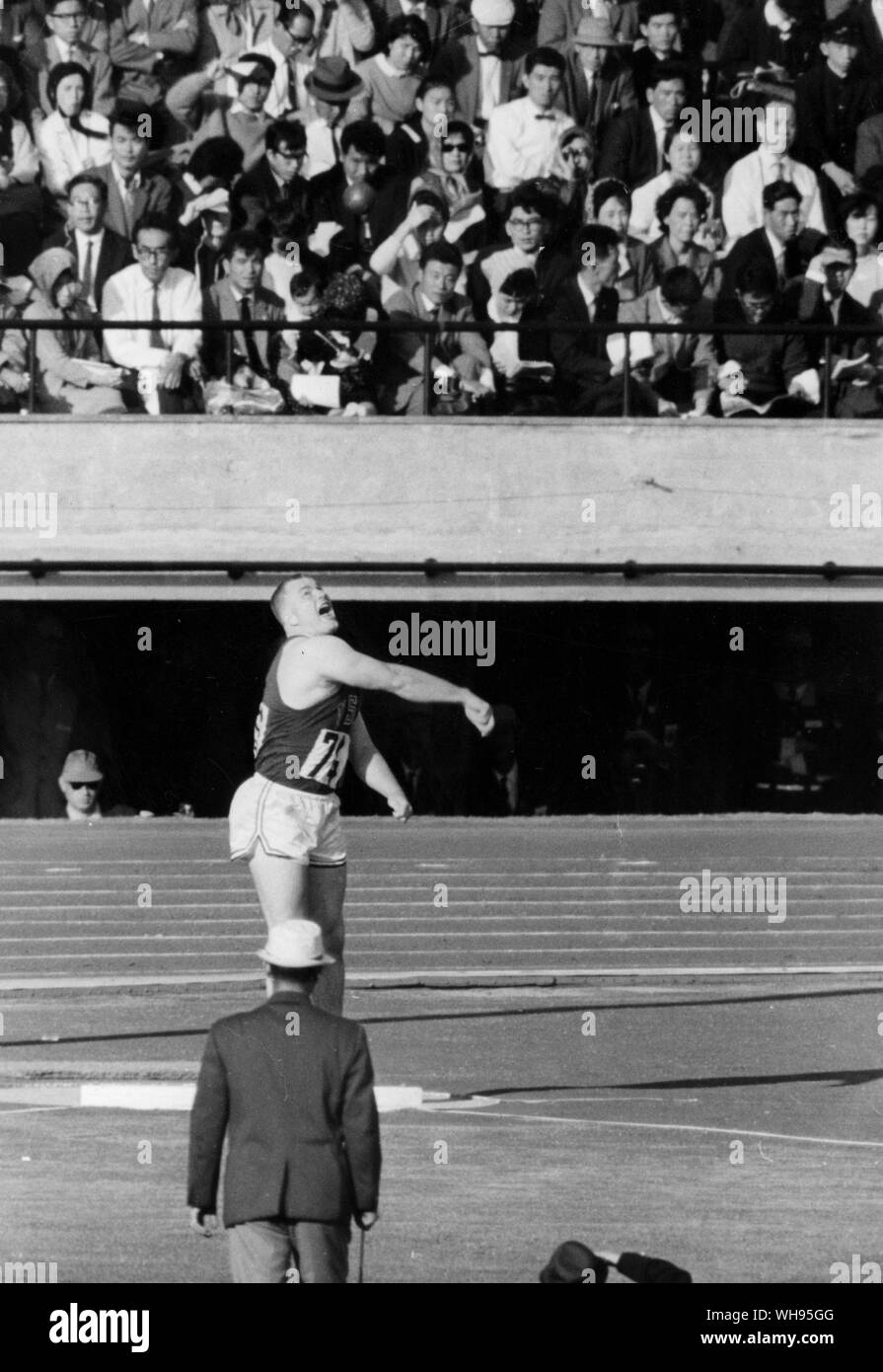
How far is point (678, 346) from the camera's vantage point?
1529 centimetres

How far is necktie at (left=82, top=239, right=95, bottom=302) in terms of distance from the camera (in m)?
15.1

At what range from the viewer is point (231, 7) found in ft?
51.6

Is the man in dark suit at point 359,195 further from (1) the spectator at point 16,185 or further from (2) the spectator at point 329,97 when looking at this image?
(1) the spectator at point 16,185

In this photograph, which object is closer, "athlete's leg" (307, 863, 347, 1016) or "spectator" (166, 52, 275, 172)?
"athlete's leg" (307, 863, 347, 1016)

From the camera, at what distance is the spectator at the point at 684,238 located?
15.1 metres

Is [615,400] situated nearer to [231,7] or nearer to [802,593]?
[802,593]

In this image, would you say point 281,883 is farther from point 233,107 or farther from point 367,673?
point 233,107

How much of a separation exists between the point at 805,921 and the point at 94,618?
17.2 feet

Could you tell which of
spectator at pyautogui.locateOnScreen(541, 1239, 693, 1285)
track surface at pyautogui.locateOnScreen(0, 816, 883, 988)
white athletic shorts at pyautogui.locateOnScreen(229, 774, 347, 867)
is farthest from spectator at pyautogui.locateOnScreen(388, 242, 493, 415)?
spectator at pyautogui.locateOnScreen(541, 1239, 693, 1285)

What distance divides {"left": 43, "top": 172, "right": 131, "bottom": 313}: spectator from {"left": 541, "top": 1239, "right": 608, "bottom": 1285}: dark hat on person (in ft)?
34.7

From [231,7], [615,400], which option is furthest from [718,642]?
[231,7]

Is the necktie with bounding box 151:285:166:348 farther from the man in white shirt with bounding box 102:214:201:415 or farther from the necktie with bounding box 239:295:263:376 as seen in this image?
the necktie with bounding box 239:295:263:376

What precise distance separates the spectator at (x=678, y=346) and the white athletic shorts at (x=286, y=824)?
22.5 feet

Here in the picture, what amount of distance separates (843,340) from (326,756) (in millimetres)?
7663
